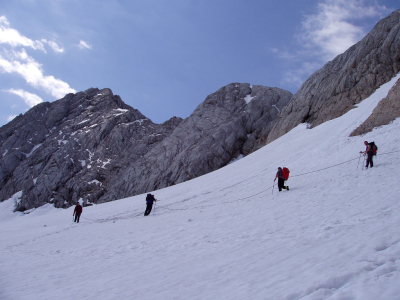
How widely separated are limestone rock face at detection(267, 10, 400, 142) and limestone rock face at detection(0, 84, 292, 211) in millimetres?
10854

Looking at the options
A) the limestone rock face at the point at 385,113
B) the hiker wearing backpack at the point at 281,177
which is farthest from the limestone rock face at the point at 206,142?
the hiker wearing backpack at the point at 281,177

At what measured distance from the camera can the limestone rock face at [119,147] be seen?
5719 cm

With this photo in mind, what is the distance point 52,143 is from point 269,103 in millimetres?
66045

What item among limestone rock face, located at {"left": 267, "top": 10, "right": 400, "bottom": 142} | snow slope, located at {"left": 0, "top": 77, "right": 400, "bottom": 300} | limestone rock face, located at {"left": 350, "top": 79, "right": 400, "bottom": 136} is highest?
limestone rock face, located at {"left": 267, "top": 10, "right": 400, "bottom": 142}

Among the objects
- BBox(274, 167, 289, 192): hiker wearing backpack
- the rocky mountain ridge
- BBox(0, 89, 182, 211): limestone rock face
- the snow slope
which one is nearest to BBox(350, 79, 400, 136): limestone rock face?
the snow slope

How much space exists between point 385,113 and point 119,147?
64.0 meters

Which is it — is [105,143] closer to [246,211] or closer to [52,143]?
[52,143]

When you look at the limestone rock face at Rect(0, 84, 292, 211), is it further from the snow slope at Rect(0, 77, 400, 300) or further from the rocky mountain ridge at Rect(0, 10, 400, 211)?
the snow slope at Rect(0, 77, 400, 300)

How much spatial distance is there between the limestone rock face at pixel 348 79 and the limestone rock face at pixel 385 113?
15073 mm

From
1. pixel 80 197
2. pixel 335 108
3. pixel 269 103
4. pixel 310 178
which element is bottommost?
pixel 80 197

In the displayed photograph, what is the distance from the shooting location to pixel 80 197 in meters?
62.5

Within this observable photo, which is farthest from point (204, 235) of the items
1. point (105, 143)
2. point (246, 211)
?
point (105, 143)

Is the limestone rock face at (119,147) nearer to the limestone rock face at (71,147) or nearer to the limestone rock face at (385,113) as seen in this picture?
the limestone rock face at (71,147)

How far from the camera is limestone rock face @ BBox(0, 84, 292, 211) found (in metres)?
57.2
